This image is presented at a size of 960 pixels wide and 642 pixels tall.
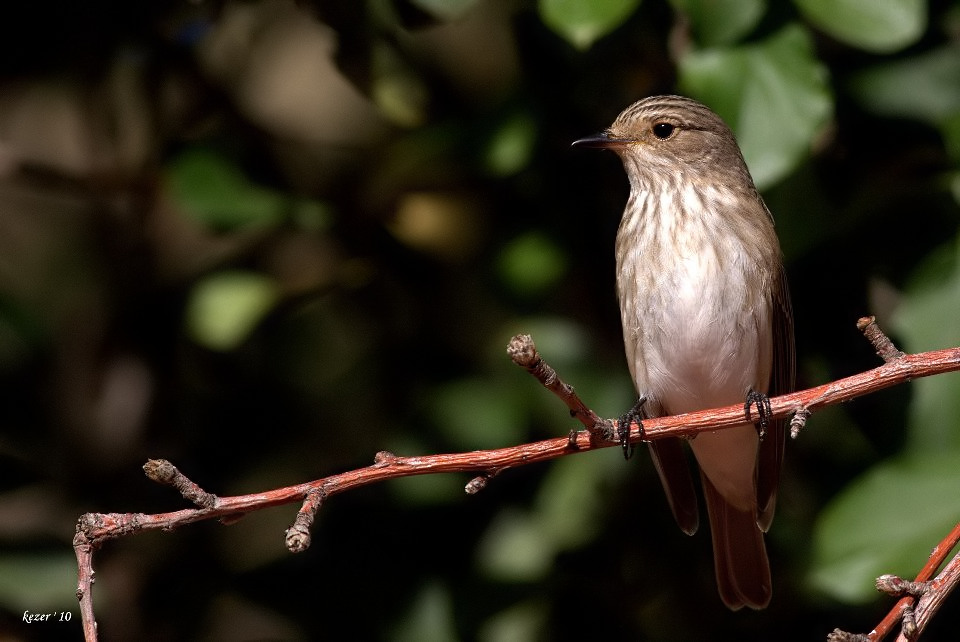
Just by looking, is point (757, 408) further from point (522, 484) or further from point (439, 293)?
point (439, 293)

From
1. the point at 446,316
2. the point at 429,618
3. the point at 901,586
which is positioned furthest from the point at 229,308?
the point at 901,586

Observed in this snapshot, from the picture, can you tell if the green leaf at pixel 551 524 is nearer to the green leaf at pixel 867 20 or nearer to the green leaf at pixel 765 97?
the green leaf at pixel 765 97

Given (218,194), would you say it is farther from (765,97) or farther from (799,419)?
(799,419)

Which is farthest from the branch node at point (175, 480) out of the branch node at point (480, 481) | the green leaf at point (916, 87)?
the green leaf at point (916, 87)

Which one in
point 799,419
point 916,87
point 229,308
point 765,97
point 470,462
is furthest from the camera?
point 229,308

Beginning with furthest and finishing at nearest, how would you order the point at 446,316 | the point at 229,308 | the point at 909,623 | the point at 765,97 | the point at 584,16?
the point at 446,316, the point at 229,308, the point at 765,97, the point at 584,16, the point at 909,623

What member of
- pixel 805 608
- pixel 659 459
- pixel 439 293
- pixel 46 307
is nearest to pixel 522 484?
pixel 659 459

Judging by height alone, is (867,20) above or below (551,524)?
above
